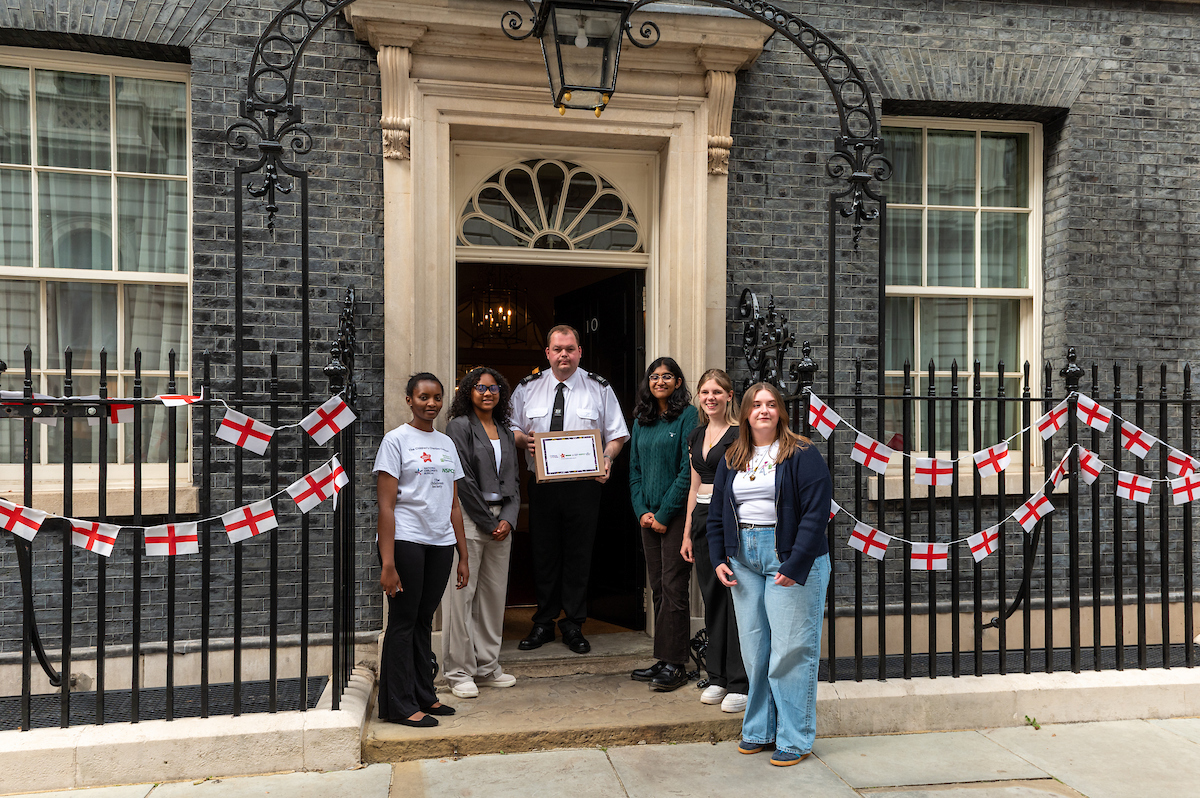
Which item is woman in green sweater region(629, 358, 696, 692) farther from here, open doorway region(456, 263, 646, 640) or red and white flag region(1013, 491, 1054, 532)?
red and white flag region(1013, 491, 1054, 532)

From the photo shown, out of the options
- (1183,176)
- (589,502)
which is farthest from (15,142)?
(1183,176)

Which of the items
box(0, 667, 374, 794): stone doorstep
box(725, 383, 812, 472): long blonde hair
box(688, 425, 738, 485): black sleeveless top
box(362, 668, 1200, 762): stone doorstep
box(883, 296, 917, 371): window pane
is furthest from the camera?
box(883, 296, 917, 371): window pane

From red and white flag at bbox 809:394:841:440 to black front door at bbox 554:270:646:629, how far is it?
1.78 metres

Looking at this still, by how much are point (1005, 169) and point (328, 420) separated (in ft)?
18.2

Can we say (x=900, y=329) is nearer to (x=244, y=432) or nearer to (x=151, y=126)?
(x=244, y=432)

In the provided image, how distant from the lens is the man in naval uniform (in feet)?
18.7

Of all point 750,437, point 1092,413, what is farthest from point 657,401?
point 1092,413

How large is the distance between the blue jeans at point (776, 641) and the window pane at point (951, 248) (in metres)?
3.37

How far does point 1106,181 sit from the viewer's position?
21.6 ft

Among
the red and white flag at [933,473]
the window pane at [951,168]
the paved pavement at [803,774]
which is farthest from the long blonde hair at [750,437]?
the window pane at [951,168]

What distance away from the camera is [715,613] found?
16.2 feet

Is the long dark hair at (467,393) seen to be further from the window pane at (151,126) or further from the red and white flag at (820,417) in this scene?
the window pane at (151,126)

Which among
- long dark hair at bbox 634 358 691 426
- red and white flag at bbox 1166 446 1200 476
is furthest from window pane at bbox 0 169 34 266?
red and white flag at bbox 1166 446 1200 476

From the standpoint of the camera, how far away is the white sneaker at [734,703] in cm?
471
